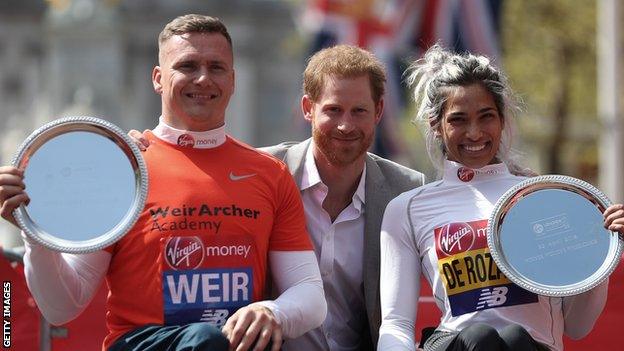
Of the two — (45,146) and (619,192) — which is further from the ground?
(45,146)

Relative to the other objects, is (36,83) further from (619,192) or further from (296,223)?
(296,223)

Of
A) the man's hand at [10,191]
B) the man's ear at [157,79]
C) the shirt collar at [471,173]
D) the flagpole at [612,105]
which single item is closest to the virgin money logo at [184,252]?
the man's hand at [10,191]

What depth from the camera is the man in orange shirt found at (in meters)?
4.62

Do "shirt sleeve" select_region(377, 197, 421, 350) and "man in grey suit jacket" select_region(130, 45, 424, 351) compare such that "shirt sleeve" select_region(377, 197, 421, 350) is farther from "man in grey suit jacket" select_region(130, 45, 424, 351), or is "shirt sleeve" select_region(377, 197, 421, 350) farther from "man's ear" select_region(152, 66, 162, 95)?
"man's ear" select_region(152, 66, 162, 95)

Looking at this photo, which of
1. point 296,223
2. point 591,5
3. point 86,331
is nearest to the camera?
point 296,223

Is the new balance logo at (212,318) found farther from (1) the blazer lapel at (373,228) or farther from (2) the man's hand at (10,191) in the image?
(1) the blazer lapel at (373,228)

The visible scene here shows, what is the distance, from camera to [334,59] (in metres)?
5.48

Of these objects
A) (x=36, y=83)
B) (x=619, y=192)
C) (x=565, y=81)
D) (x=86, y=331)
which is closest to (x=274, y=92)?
(x=36, y=83)

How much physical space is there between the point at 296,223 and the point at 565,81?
22.5m

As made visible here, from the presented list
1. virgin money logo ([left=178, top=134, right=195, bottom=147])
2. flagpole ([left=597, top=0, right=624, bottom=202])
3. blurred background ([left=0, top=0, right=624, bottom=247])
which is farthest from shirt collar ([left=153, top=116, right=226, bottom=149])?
flagpole ([left=597, top=0, right=624, bottom=202])

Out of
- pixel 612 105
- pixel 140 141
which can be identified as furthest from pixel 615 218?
pixel 612 105

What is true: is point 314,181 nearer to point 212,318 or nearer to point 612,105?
point 212,318

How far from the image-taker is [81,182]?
4.75 metres

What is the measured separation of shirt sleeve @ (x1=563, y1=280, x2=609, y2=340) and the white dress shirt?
2.91 feet
